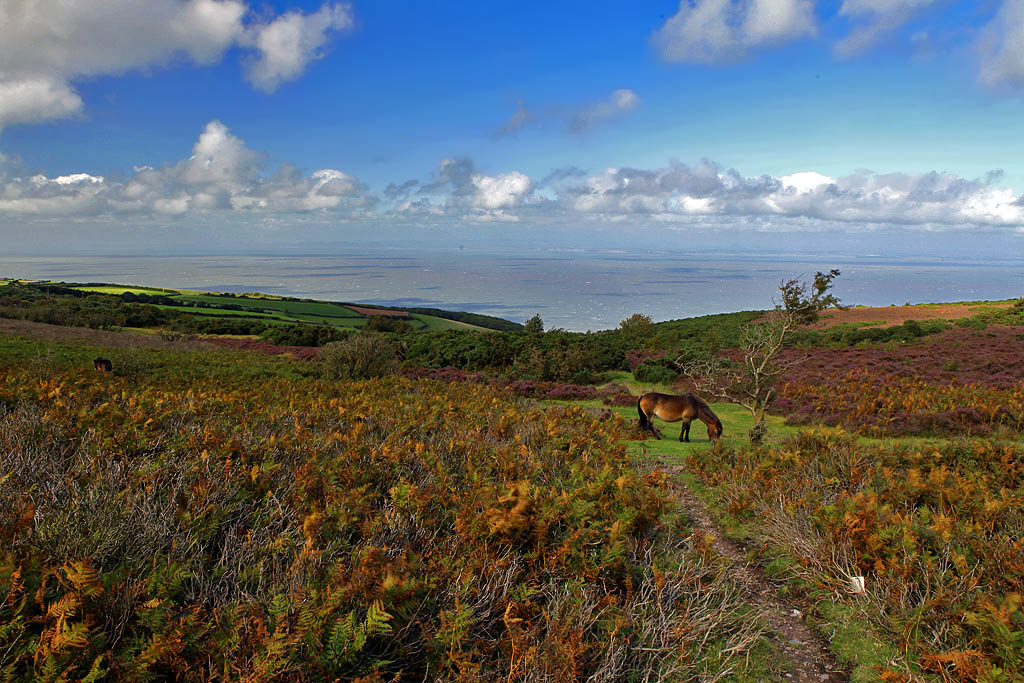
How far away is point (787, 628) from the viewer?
15.5 ft

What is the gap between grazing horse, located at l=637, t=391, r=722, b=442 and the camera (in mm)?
11617

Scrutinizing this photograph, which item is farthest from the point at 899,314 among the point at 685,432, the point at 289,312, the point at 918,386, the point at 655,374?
the point at 289,312

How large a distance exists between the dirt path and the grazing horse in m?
5.13

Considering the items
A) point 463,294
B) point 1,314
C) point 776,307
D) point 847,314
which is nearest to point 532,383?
point 776,307

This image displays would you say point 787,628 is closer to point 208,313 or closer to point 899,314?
point 899,314

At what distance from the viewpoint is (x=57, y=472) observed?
4777mm

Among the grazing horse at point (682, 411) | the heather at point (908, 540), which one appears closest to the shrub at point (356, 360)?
the grazing horse at point (682, 411)

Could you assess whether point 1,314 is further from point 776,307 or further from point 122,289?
point 776,307

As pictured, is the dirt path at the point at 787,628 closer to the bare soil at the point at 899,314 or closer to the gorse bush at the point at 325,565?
the gorse bush at the point at 325,565

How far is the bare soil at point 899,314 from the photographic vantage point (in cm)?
3472

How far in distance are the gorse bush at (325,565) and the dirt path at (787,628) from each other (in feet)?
1.16

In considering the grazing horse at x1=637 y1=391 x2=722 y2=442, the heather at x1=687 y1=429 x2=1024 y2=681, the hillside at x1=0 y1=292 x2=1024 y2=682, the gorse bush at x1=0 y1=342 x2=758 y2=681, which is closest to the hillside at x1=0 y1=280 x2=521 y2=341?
the grazing horse at x1=637 y1=391 x2=722 y2=442

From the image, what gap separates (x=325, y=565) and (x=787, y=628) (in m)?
3.98

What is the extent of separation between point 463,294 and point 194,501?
306 feet
